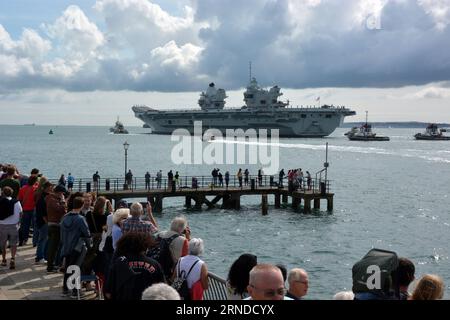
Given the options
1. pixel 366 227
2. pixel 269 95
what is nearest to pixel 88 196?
pixel 366 227

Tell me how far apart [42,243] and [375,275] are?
7440mm

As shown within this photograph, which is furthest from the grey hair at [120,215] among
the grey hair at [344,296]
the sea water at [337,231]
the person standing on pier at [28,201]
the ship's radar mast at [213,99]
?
the ship's radar mast at [213,99]

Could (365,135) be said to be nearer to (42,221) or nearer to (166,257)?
(42,221)

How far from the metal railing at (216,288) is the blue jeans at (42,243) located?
4023 millimetres

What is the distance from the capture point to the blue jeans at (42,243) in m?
10.7

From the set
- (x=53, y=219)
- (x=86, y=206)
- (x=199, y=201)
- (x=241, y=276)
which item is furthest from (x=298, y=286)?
(x=199, y=201)

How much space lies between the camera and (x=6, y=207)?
10.1m

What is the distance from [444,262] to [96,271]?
1853cm

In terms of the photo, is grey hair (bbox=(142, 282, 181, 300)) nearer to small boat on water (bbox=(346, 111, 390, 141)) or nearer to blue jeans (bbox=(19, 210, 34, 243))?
blue jeans (bbox=(19, 210, 34, 243))

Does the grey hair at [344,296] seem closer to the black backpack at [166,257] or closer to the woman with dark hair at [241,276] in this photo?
the woman with dark hair at [241,276]

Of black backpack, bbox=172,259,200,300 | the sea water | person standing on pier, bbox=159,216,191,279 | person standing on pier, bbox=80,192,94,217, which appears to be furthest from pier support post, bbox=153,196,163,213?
black backpack, bbox=172,259,200,300

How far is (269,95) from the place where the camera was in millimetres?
154125

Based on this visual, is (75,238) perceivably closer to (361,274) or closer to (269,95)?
(361,274)

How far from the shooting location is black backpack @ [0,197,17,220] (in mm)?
10133
